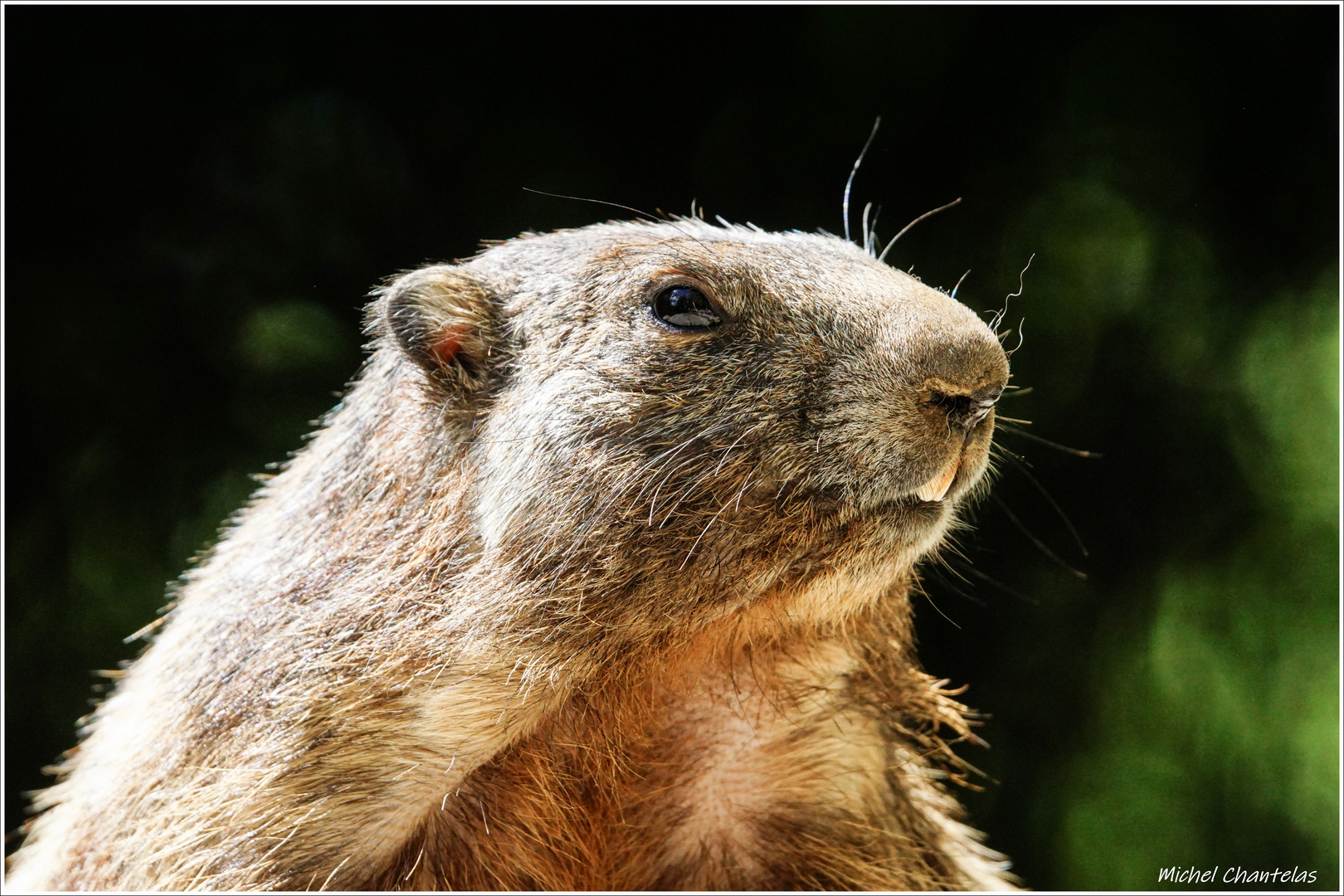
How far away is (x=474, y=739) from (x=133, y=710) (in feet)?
2.56

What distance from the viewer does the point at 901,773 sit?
2275 millimetres

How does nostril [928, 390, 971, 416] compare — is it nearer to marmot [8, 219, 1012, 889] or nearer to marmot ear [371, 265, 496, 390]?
marmot [8, 219, 1012, 889]

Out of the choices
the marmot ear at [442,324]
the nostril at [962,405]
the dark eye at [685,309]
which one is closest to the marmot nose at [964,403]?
the nostril at [962,405]

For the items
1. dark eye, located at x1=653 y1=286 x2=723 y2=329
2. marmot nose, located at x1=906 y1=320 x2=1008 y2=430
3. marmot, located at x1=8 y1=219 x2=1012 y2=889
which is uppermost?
marmot nose, located at x1=906 y1=320 x2=1008 y2=430

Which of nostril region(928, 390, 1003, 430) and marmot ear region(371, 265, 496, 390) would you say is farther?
marmot ear region(371, 265, 496, 390)

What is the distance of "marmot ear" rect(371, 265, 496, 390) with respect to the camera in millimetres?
1943

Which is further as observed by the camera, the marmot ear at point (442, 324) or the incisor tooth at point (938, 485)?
the marmot ear at point (442, 324)

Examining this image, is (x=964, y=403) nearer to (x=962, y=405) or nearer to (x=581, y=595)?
(x=962, y=405)

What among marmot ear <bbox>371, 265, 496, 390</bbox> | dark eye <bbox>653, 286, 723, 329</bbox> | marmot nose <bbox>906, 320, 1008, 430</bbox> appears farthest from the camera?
marmot ear <bbox>371, 265, 496, 390</bbox>

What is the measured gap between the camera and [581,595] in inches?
68.2

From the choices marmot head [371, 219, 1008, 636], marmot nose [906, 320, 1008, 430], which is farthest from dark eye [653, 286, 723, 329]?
marmot nose [906, 320, 1008, 430]

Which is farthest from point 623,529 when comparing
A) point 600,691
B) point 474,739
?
point 474,739

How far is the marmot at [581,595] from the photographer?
168 centimetres

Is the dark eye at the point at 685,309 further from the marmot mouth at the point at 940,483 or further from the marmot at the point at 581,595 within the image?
the marmot mouth at the point at 940,483
